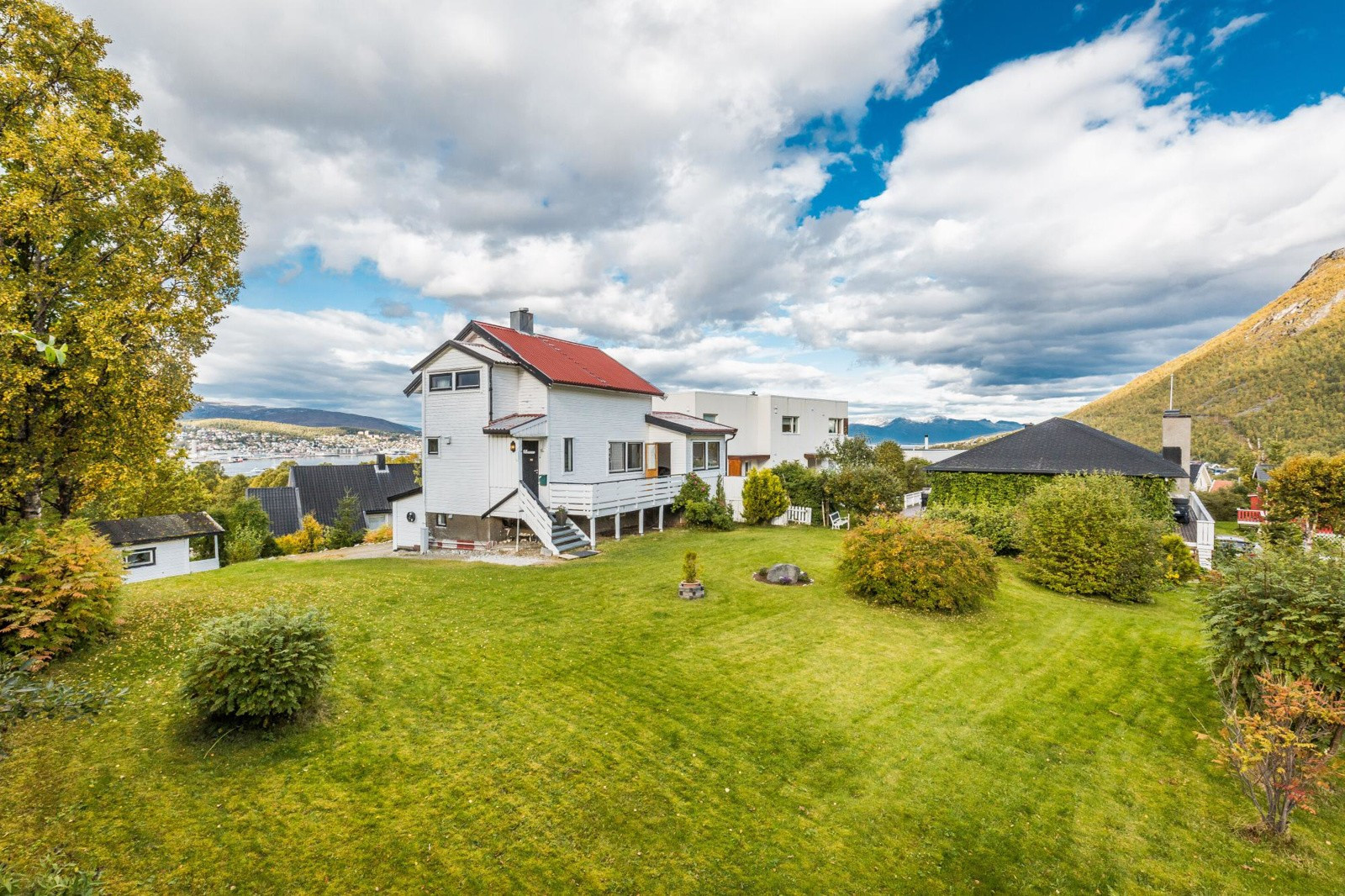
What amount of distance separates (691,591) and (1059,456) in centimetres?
1985

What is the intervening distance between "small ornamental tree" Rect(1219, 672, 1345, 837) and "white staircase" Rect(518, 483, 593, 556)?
15.0 meters

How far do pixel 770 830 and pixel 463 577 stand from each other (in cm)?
1096

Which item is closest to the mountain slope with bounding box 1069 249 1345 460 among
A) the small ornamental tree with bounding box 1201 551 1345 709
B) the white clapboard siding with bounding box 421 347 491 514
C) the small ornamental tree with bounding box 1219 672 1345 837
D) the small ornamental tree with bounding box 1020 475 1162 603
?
the small ornamental tree with bounding box 1020 475 1162 603

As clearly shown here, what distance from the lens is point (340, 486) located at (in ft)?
141

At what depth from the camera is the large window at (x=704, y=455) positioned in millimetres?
25609

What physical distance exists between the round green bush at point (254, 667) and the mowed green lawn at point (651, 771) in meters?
0.41

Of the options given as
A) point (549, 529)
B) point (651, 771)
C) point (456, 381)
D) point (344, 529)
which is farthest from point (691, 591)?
point (344, 529)

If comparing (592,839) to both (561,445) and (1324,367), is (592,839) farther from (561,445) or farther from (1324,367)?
(1324,367)

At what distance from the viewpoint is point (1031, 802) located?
6.53 metres

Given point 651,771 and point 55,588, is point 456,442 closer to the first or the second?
point 55,588

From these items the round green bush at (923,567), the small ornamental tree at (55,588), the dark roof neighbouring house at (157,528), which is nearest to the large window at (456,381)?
the small ornamental tree at (55,588)

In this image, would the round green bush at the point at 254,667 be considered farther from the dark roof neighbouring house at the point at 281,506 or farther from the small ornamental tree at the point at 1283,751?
the dark roof neighbouring house at the point at 281,506

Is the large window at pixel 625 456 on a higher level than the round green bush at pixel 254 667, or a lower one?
higher

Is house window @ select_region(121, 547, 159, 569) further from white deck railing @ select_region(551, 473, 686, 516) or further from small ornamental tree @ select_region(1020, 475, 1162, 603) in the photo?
small ornamental tree @ select_region(1020, 475, 1162, 603)
